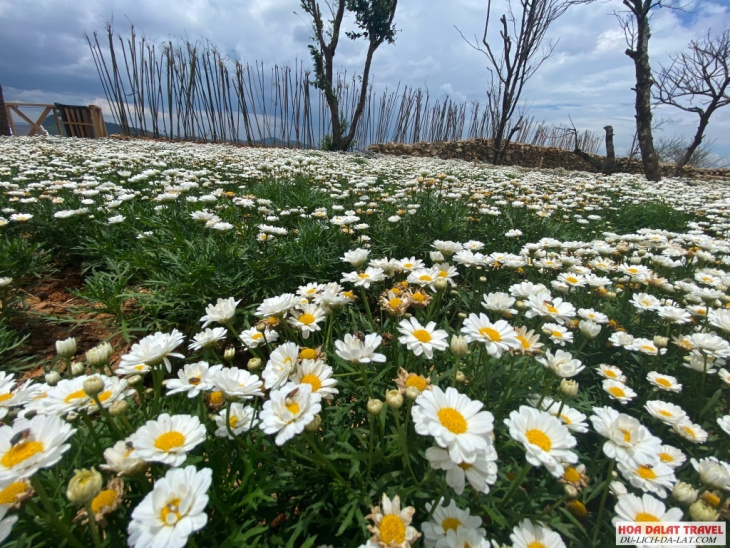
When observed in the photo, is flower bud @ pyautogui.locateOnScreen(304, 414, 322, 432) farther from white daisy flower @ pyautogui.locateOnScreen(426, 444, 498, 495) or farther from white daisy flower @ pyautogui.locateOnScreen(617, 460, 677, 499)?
white daisy flower @ pyautogui.locateOnScreen(617, 460, 677, 499)

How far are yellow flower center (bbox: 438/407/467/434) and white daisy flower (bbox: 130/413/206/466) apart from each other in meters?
0.52

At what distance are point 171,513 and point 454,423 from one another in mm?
546

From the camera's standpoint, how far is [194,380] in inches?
35.1

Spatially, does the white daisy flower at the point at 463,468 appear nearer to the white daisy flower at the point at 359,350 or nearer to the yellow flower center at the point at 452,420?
the yellow flower center at the point at 452,420

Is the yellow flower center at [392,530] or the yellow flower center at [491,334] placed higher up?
the yellow flower center at [491,334]

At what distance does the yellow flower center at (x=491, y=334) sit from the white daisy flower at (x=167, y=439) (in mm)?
759

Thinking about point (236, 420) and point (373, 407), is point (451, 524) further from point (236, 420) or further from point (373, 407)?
point (236, 420)

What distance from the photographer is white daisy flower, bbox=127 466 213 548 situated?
1.83ft

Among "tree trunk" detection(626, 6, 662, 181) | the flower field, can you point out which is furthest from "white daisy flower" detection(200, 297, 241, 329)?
"tree trunk" detection(626, 6, 662, 181)

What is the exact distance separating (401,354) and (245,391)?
61 cm

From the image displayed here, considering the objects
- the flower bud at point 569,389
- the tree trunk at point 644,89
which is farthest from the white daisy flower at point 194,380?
the tree trunk at point 644,89

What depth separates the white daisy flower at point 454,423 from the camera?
2.09ft

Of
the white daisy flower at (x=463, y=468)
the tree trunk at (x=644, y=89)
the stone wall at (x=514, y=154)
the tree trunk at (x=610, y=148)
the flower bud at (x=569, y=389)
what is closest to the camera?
the white daisy flower at (x=463, y=468)

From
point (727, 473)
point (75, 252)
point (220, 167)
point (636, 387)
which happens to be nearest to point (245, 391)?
point (727, 473)
